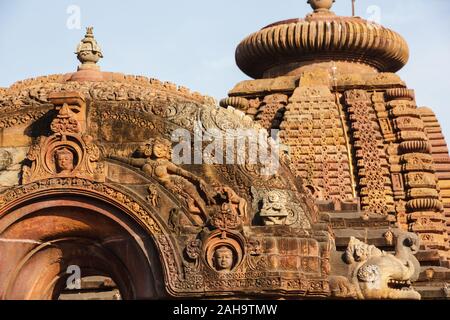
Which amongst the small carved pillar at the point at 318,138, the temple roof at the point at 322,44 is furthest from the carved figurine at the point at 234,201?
the temple roof at the point at 322,44

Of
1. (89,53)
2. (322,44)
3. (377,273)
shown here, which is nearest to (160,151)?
(89,53)

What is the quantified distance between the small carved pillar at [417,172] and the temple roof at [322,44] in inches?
63.9

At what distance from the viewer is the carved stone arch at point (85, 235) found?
1941 cm

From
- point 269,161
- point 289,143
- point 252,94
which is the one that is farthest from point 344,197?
point 269,161

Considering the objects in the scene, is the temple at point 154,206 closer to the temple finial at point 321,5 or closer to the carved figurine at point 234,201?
the carved figurine at point 234,201

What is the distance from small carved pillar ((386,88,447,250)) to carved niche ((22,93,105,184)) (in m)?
12.2

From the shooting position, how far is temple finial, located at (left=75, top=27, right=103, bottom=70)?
71.8ft

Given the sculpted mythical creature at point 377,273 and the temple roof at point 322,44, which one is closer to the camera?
the sculpted mythical creature at point 377,273

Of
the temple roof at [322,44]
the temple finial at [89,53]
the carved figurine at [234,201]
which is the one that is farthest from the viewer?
the temple roof at [322,44]

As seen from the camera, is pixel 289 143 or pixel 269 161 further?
pixel 289 143

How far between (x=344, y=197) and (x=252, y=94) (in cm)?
502

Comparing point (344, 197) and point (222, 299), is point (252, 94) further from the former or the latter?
point (222, 299)

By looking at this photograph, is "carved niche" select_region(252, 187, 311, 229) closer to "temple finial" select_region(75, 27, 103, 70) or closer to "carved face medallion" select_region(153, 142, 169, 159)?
"carved face medallion" select_region(153, 142, 169, 159)

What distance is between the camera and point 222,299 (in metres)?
19.0
